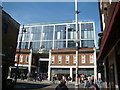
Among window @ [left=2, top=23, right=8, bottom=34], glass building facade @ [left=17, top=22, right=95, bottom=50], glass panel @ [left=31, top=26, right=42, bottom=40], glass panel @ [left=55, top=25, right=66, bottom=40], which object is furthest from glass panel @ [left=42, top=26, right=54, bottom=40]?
window @ [left=2, top=23, right=8, bottom=34]

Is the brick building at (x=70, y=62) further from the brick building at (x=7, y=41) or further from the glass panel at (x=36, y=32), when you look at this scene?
the glass panel at (x=36, y=32)

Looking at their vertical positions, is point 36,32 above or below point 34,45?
above

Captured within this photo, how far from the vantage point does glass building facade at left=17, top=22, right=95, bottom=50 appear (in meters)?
55.2

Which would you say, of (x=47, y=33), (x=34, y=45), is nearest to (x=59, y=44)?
(x=47, y=33)

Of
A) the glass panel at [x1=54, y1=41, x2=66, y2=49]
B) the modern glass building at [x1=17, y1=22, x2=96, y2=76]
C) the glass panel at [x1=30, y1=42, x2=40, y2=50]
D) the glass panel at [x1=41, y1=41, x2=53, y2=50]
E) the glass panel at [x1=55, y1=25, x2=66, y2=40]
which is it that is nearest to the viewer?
the modern glass building at [x1=17, y1=22, x2=96, y2=76]

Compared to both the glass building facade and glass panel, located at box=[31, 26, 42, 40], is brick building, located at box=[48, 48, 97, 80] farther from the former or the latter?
glass panel, located at box=[31, 26, 42, 40]

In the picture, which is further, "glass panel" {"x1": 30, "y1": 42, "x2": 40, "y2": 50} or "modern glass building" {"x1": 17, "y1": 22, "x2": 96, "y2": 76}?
"glass panel" {"x1": 30, "y1": 42, "x2": 40, "y2": 50}

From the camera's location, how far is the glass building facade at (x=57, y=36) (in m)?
55.2

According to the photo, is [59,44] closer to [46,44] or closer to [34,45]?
[46,44]

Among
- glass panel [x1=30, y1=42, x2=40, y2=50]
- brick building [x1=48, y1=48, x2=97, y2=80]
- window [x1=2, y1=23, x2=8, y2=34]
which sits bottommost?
brick building [x1=48, y1=48, x2=97, y2=80]

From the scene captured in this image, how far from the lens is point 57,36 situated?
57781mm

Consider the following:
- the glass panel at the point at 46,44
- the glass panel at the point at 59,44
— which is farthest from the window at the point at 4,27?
the glass panel at the point at 59,44

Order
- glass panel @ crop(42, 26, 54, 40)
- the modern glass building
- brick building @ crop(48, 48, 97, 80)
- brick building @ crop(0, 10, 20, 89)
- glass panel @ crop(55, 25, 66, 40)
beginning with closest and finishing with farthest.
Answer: brick building @ crop(0, 10, 20, 89) < brick building @ crop(48, 48, 97, 80) < the modern glass building < glass panel @ crop(55, 25, 66, 40) < glass panel @ crop(42, 26, 54, 40)

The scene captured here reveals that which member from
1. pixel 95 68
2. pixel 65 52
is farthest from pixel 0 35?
pixel 95 68
